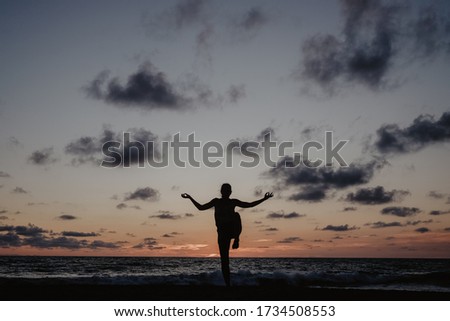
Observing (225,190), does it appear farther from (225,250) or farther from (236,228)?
(225,250)

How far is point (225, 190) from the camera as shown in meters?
9.55

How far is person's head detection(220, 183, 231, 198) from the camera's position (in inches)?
376

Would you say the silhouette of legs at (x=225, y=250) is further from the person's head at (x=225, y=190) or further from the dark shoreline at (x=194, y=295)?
the person's head at (x=225, y=190)

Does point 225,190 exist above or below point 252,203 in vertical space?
above

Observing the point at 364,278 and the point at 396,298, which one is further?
the point at 364,278

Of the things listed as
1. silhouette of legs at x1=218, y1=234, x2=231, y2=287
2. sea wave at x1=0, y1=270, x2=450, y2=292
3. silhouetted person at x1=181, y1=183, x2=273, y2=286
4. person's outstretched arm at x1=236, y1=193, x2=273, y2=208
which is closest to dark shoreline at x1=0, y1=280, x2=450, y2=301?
silhouette of legs at x1=218, y1=234, x2=231, y2=287

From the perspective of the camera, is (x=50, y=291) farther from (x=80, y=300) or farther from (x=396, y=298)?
(x=396, y=298)

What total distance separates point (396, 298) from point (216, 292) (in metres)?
3.57

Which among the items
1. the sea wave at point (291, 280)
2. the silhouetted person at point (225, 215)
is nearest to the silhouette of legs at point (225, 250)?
the silhouetted person at point (225, 215)

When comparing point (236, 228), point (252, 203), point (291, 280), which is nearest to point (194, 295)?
point (236, 228)
